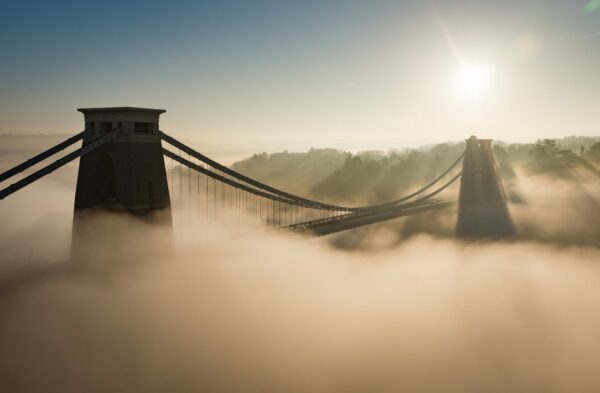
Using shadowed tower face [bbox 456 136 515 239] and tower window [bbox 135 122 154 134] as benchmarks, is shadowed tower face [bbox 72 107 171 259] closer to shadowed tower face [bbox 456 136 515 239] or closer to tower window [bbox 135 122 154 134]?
tower window [bbox 135 122 154 134]

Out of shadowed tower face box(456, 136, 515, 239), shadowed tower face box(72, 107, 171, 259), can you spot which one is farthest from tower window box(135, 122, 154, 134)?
shadowed tower face box(456, 136, 515, 239)

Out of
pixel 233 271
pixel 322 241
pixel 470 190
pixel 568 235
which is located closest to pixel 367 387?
pixel 233 271

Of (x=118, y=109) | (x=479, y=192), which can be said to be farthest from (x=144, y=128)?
(x=479, y=192)

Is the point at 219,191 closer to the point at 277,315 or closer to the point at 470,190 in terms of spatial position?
the point at 470,190

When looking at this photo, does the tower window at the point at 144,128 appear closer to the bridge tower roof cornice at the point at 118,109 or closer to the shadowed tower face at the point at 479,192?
the bridge tower roof cornice at the point at 118,109

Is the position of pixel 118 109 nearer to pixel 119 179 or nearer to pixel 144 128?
pixel 144 128

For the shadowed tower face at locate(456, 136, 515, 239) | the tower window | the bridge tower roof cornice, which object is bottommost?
the shadowed tower face at locate(456, 136, 515, 239)
